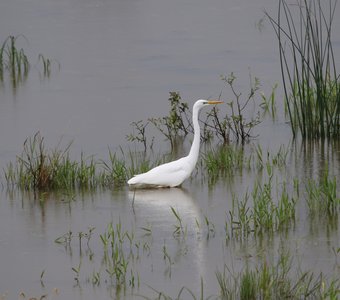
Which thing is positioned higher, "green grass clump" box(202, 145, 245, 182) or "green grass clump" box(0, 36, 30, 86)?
"green grass clump" box(0, 36, 30, 86)

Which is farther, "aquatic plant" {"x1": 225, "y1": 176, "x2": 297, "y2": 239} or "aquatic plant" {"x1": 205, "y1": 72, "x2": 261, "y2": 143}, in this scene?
"aquatic plant" {"x1": 205, "y1": 72, "x2": 261, "y2": 143}

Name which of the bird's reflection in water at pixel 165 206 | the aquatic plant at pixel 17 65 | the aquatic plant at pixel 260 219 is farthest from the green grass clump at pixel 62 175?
the aquatic plant at pixel 17 65

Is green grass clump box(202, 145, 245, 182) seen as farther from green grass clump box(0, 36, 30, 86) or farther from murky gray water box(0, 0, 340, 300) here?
green grass clump box(0, 36, 30, 86)

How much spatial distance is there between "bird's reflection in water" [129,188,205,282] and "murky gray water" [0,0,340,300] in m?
0.01

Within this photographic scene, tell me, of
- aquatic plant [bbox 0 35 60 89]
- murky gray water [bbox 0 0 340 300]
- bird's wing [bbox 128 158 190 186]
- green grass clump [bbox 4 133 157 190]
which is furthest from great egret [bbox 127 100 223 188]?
aquatic plant [bbox 0 35 60 89]

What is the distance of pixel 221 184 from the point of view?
9.77 m

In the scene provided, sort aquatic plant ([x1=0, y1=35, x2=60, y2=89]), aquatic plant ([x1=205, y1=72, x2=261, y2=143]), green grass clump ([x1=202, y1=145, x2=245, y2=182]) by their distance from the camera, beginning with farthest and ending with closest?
aquatic plant ([x1=0, y1=35, x2=60, y2=89]), aquatic plant ([x1=205, y1=72, x2=261, y2=143]), green grass clump ([x1=202, y1=145, x2=245, y2=182])

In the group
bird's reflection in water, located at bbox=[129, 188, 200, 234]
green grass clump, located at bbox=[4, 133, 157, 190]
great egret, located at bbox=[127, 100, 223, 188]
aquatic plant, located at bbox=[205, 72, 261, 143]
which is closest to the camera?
bird's reflection in water, located at bbox=[129, 188, 200, 234]

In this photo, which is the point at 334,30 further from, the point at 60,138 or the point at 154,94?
the point at 60,138

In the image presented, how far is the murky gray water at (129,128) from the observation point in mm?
7398

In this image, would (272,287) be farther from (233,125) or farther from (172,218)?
(233,125)

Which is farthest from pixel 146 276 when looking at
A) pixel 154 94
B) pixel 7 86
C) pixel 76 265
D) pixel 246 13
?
pixel 246 13

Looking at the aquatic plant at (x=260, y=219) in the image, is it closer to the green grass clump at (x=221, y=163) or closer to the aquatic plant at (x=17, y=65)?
the green grass clump at (x=221, y=163)

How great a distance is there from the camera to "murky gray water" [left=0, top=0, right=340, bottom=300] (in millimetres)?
7398
